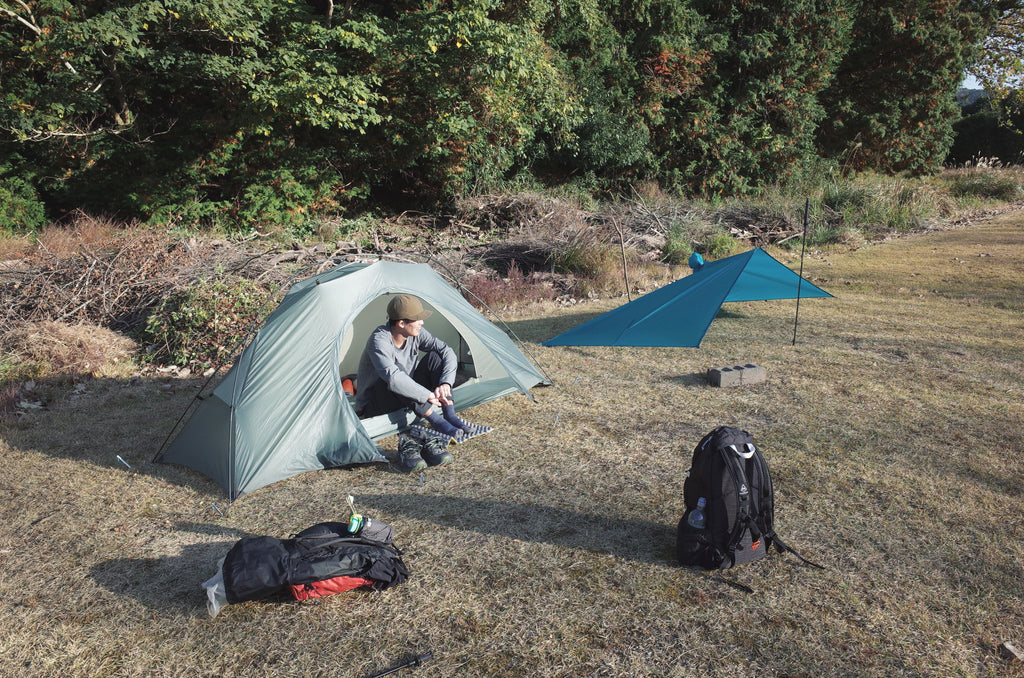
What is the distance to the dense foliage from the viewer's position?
37.1ft

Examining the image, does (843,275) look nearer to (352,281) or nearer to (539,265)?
(539,265)

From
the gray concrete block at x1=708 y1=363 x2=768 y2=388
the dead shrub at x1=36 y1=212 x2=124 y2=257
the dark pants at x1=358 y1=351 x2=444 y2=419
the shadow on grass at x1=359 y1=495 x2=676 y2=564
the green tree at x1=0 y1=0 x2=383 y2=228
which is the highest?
the green tree at x1=0 y1=0 x2=383 y2=228

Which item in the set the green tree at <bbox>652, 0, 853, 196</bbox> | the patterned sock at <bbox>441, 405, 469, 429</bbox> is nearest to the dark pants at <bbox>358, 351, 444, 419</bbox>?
the patterned sock at <bbox>441, 405, 469, 429</bbox>

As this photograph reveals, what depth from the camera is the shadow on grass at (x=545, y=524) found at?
3.47 m

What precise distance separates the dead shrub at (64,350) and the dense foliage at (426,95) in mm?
4865

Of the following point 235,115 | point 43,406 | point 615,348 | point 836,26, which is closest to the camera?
point 43,406

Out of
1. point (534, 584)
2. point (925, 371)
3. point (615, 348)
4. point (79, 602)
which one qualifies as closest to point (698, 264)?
point (615, 348)

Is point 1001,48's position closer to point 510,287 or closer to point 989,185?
point 989,185

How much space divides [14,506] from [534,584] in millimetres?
3539

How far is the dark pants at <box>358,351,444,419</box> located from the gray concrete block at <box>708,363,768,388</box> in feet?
8.62

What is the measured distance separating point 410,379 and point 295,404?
0.87 meters

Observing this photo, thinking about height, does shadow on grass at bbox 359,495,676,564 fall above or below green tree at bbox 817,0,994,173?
below

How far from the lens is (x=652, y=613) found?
2.93 metres

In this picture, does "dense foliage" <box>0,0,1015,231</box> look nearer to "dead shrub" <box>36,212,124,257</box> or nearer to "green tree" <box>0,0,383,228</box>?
"green tree" <box>0,0,383,228</box>
